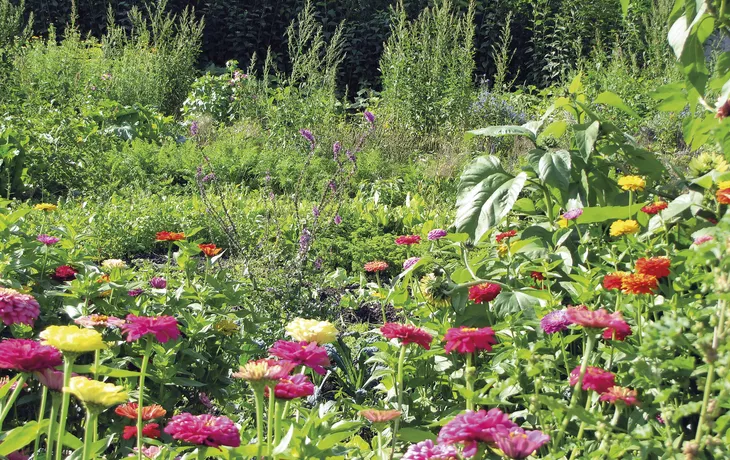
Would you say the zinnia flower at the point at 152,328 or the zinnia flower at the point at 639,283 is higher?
the zinnia flower at the point at 639,283

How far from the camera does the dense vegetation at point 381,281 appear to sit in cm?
130

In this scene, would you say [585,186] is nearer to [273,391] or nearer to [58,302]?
[273,391]

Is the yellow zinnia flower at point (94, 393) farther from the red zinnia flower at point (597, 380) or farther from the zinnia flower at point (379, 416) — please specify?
the red zinnia flower at point (597, 380)

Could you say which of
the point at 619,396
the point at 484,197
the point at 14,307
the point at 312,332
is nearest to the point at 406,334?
the point at 312,332

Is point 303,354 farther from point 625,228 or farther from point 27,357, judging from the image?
point 625,228

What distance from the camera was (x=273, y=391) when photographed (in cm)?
123

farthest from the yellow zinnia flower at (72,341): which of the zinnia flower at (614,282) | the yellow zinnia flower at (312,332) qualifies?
the zinnia flower at (614,282)

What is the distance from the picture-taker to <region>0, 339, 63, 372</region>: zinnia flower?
1.23m

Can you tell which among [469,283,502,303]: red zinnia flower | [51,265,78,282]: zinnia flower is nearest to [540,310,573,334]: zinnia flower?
[469,283,502,303]: red zinnia flower

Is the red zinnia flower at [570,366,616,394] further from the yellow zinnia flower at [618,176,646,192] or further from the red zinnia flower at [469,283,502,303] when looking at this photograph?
the yellow zinnia flower at [618,176,646,192]

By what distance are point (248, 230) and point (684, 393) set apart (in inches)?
119

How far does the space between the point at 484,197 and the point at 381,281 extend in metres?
1.58

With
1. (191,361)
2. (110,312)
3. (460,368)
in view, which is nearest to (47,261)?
(110,312)

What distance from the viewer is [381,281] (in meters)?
3.91
